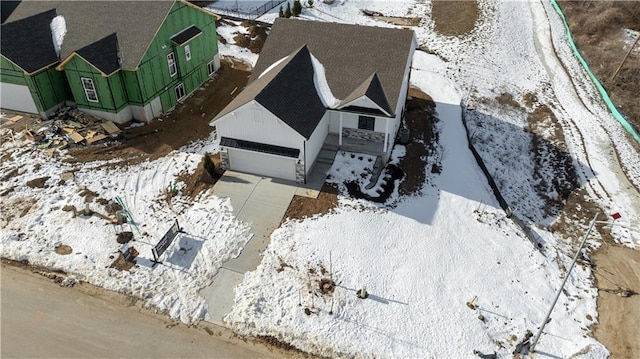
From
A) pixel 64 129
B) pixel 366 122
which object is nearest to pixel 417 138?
pixel 366 122

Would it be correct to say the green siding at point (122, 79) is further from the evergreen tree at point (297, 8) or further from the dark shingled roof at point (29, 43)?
the evergreen tree at point (297, 8)

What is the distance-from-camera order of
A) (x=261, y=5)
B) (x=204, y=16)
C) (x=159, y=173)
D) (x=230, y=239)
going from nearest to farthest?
(x=230, y=239), (x=159, y=173), (x=204, y=16), (x=261, y=5)

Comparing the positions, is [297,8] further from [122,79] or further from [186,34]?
[122,79]

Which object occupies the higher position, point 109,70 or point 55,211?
point 109,70

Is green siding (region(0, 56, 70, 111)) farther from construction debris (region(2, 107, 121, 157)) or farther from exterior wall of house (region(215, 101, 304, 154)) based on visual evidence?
exterior wall of house (region(215, 101, 304, 154))

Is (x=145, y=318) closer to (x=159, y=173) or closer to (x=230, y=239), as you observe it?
(x=230, y=239)

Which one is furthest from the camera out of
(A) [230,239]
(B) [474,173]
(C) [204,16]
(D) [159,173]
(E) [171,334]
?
(C) [204,16]

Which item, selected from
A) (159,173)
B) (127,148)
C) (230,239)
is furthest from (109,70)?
(230,239)

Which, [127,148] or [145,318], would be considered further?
[127,148]
